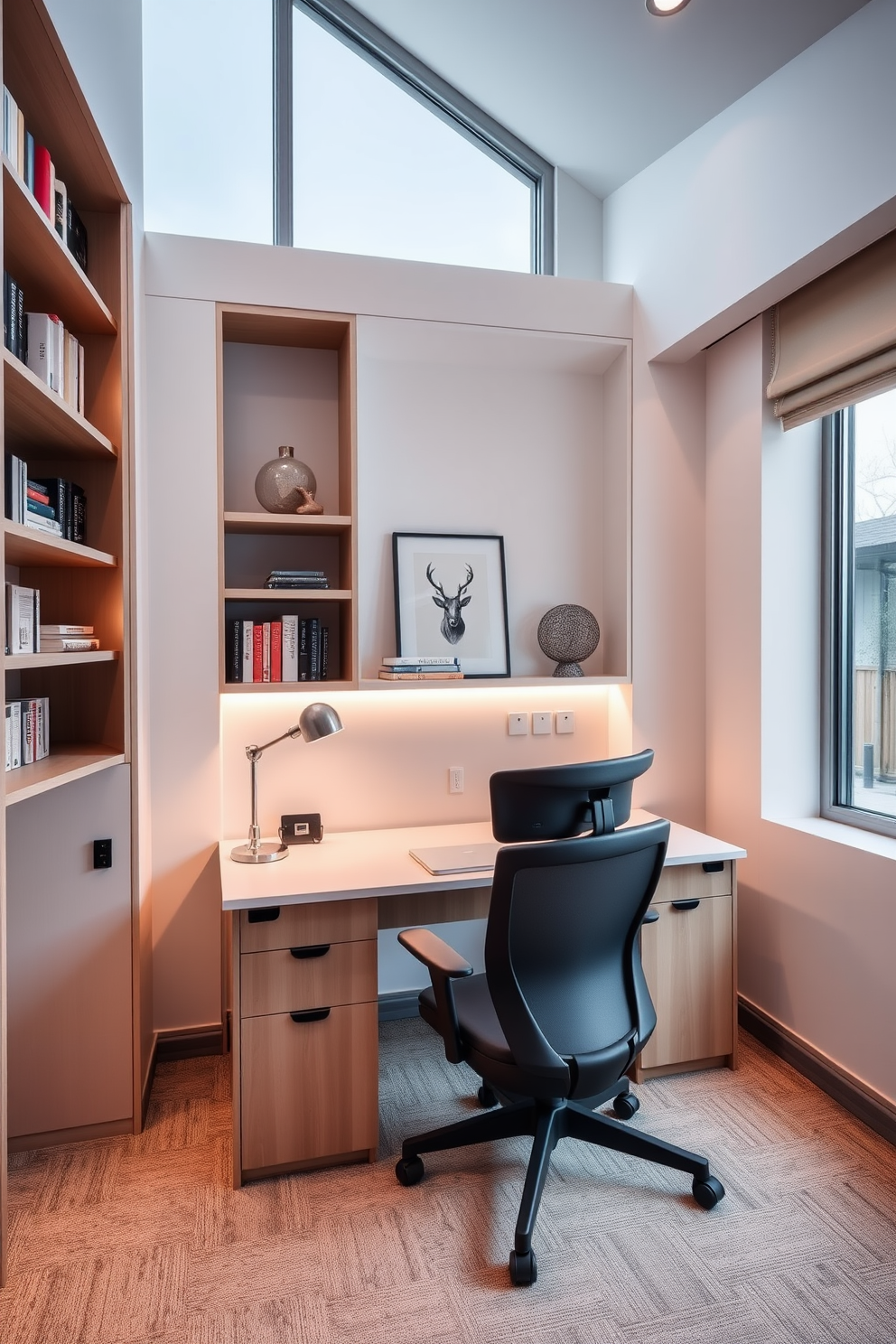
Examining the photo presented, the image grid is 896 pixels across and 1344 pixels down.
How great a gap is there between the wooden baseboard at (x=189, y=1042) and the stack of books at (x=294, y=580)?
57.7 inches

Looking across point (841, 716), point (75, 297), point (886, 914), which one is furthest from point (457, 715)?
point (75, 297)

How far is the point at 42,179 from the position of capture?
1801 mm

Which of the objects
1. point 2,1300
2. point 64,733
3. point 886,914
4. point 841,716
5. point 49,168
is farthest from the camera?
point 841,716

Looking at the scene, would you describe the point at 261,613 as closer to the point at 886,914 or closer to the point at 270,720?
the point at 270,720

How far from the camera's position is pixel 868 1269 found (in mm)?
1708

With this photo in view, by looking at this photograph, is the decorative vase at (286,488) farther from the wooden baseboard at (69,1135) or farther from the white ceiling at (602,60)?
the wooden baseboard at (69,1135)

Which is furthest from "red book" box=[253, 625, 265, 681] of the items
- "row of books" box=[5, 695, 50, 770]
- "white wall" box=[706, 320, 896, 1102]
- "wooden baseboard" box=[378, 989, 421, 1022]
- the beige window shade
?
the beige window shade

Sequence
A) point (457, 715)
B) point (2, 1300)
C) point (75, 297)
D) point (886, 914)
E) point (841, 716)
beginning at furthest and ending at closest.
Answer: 1. point (457, 715)
2. point (841, 716)
3. point (886, 914)
4. point (75, 297)
5. point (2, 1300)

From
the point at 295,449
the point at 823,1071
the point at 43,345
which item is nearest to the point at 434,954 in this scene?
the point at 823,1071

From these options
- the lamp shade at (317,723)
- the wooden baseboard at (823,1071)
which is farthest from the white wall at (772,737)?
the lamp shade at (317,723)

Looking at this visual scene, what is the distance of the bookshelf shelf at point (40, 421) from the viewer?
5.21 feet

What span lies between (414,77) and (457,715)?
2422 mm

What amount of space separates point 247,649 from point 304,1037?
3.86 feet

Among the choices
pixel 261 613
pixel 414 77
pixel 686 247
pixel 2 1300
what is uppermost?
pixel 414 77
